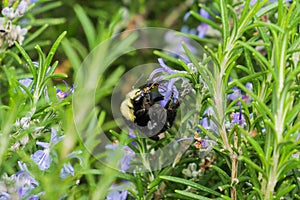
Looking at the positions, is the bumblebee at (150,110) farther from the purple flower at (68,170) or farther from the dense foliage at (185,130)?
the purple flower at (68,170)

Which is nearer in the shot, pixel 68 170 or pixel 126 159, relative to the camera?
pixel 68 170

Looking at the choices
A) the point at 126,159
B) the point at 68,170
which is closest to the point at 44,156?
the point at 68,170

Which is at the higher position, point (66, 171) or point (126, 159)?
point (126, 159)

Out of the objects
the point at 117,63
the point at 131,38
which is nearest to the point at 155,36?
the point at 117,63

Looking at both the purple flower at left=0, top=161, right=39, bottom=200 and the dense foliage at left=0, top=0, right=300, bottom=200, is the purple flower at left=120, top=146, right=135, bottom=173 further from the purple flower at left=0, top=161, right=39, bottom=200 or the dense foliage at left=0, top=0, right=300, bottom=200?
the purple flower at left=0, top=161, right=39, bottom=200

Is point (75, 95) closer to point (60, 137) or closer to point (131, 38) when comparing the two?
point (60, 137)

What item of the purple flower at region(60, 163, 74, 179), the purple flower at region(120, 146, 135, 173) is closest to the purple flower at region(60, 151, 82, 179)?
the purple flower at region(60, 163, 74, 179)

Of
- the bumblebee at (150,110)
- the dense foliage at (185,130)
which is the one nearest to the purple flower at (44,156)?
the dense foliage at (185,130)

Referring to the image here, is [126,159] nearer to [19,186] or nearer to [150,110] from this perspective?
[150,110]
